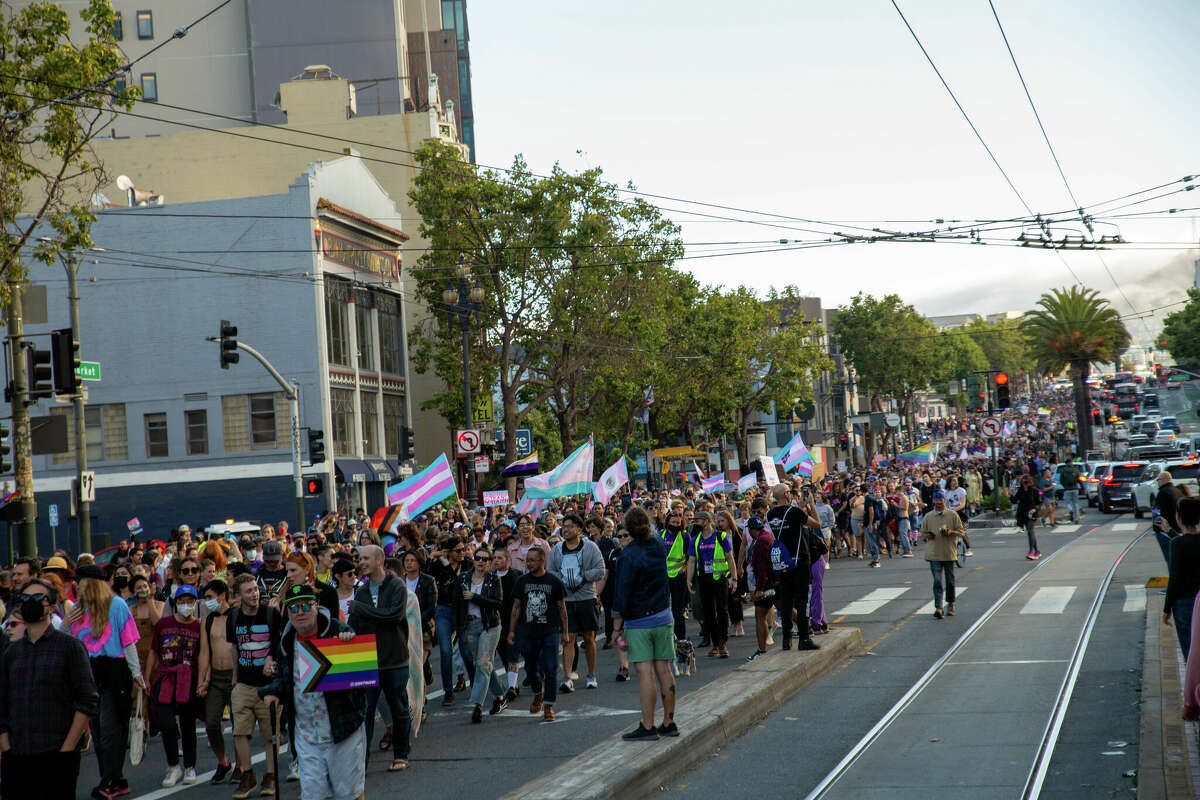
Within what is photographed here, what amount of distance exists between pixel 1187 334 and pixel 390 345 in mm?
65016

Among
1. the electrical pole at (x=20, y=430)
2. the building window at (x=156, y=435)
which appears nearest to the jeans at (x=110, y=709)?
the electrical pole at (x=20, y=430)

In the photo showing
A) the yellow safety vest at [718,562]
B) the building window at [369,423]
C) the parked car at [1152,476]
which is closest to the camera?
the yellow safety vest at [718,562]

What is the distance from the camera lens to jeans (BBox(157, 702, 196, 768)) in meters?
10.4

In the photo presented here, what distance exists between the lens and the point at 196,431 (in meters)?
42.0

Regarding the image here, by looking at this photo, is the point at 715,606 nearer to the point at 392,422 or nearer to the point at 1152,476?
the point at 1152,476

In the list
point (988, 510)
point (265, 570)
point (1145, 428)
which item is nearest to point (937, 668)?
point (265, 570)

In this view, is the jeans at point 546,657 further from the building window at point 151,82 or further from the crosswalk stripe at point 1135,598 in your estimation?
the building window at point 151,82

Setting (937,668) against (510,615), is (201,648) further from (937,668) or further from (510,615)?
(937,668)

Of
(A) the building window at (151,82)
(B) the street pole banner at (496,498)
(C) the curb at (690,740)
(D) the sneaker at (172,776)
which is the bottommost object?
(D) the sneaker at (172,776)

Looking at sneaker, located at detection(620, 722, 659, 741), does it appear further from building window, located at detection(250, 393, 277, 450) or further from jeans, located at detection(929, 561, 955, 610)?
building window, located at detection(250, 393, 277, 450)

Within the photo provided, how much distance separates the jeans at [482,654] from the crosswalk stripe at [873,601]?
8229 mm

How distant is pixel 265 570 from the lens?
12.3m

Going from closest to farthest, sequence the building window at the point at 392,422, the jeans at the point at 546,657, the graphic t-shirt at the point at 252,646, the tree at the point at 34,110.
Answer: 1. the graphic t-shirt at the point at 252,646
2. the jeans at the point at 546,657
3. the tree at the point at 34,110
4. the building window at the point at 392,422

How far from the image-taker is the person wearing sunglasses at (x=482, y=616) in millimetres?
12297
